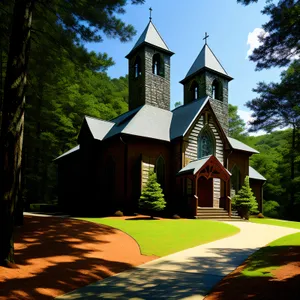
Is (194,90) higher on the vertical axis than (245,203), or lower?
higher

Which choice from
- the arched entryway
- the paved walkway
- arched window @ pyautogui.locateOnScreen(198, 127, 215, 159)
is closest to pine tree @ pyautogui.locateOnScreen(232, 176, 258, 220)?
the arched entryway

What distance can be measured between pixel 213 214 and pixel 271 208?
20.0 metres

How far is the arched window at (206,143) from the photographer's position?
24469mm

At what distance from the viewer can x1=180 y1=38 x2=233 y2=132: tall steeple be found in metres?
29.2

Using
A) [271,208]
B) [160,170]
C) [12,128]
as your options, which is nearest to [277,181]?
[271,208]

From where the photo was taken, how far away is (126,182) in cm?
2148

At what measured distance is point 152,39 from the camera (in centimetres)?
2734

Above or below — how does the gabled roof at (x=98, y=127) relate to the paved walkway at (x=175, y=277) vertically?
above

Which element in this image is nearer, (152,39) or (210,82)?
(152,39)

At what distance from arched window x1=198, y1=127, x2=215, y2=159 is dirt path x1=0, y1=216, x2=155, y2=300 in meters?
13.0

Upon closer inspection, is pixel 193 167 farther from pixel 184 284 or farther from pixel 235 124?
pixel 235 124

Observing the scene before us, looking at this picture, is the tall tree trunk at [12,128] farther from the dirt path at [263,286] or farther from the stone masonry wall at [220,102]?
the stone masonry wall at [220,102]

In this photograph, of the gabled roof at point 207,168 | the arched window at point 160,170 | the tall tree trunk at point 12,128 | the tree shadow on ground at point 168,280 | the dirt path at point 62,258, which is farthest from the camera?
the arched window at point 160,170

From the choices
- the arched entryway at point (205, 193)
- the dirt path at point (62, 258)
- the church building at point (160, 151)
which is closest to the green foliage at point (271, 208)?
the church building at point (160, 151)
